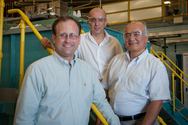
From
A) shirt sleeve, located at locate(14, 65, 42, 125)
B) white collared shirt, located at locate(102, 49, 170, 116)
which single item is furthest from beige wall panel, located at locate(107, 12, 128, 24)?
shirt sleeve, located at locate(14, 65, 42, 125)

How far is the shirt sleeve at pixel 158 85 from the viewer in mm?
1666

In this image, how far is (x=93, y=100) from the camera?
5.23 ft

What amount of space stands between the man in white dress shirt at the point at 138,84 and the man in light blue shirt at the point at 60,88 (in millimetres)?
318

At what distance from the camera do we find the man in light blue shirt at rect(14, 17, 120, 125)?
1.19m

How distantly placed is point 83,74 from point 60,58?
10.6 inches

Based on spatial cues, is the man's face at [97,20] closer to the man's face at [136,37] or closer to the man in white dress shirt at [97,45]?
the man in white dress shirt at [97,45]

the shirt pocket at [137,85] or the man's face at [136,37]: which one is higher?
the man's face at [136,37]

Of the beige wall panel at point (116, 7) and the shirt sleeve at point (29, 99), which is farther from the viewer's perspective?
the beige wall panel at point (116, 7)

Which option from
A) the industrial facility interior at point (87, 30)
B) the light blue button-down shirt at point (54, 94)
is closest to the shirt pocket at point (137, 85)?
the light blue button-down shirt at point (54, 94)

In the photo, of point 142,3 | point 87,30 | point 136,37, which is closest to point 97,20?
point 136,37

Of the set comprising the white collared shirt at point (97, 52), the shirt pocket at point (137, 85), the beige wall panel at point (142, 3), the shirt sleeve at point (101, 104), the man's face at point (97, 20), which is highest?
the beige wall panel at point (142, 3)

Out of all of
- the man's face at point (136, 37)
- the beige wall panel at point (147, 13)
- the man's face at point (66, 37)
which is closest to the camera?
the man's face at point (66, 37)

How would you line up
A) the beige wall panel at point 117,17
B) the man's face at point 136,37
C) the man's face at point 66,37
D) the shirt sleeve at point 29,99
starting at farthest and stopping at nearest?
the beige wall panel at point 117,17, the man's face at point 136,37, the man's face at point 66,37, the shirt sleeve at point 29,99

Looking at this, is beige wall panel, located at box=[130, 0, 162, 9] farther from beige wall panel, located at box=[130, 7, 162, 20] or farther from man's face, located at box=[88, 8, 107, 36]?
man's face, located at box=[88, 8, 107, 36]
